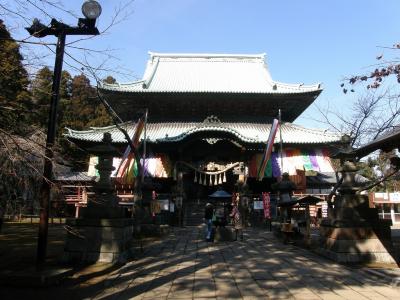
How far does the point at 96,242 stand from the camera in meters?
9.74

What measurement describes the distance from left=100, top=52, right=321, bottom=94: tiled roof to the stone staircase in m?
8.43

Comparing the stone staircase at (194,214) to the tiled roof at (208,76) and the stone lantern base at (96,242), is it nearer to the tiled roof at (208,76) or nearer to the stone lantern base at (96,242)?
the tiled roof at (208,76)

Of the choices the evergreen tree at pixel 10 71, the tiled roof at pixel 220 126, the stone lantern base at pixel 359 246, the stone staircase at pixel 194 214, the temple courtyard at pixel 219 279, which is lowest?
the temple courtyard at pixel 219 279

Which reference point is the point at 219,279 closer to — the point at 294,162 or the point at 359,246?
the point at 359,246

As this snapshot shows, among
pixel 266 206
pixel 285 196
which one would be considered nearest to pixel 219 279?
pixel 285 196

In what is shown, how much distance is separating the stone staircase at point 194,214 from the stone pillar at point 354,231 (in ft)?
48.2

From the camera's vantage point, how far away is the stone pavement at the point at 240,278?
6867 mm

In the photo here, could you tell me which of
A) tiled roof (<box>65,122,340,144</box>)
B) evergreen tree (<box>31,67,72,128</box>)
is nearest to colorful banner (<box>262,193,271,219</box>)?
tiled roof (<box>65,122,340,144</box>)

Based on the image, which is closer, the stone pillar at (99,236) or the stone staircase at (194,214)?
the stone pillar at (99,236)

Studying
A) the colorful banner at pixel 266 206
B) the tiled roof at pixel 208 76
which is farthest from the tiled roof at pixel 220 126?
the colorful banner at pixel 266 206

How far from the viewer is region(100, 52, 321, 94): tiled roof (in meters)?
29.5

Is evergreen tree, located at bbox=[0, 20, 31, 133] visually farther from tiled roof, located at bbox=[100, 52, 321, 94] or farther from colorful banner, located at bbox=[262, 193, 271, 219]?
tiled roof, located at bbox=[100, 52, 321, 94]

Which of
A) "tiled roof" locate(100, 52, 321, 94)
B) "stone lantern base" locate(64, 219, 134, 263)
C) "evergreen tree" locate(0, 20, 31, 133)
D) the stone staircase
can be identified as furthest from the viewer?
"tiled roof" locate(100, 52, 321, 94)

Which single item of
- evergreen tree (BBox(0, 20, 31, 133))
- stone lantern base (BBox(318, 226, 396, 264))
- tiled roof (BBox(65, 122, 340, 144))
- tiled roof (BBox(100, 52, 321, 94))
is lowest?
stone lantern base (BBox(318, 226, 396, 264))
